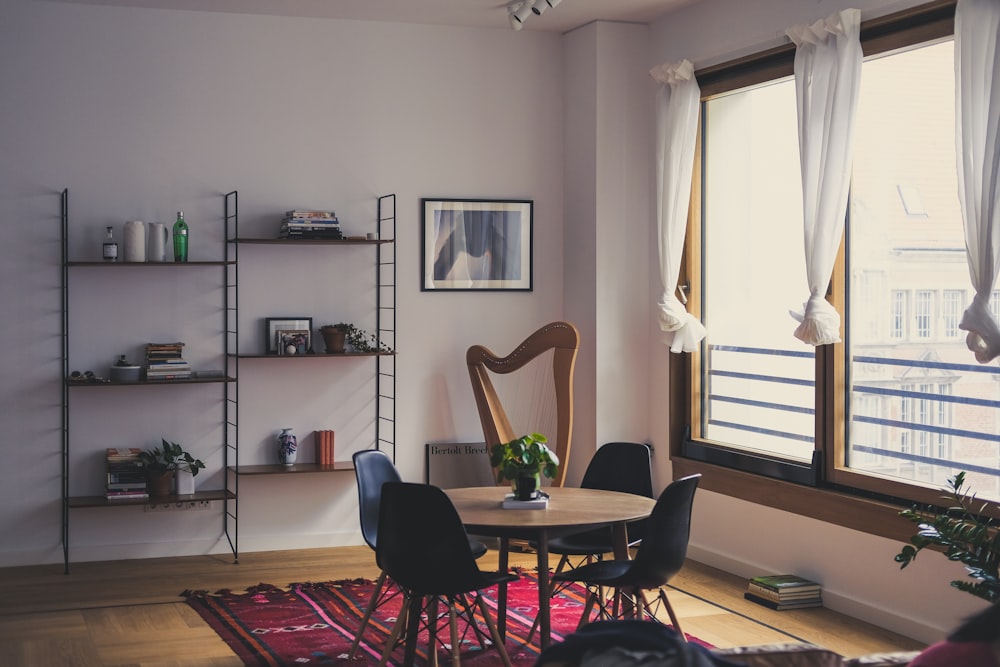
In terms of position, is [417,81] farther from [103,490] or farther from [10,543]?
[10,543]

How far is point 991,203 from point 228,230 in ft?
12.5

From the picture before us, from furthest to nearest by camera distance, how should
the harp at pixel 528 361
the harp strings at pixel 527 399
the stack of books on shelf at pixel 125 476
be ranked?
the harp strings at pixel 527 399 < the harp at pixel 528 361 < the stack of books on shelf at pixel 125 476

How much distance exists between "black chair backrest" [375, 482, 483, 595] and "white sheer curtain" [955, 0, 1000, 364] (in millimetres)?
1995

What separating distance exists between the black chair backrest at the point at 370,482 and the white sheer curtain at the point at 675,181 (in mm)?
2001

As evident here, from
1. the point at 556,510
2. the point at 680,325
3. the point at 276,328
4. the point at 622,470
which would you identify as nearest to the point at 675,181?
the point at 680,325

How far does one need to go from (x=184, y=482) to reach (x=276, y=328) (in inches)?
37.2

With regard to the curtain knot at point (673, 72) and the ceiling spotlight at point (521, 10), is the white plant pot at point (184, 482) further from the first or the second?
the curtain knot at point (673, 72)

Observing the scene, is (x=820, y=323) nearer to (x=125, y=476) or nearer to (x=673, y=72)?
(x=673, y=72)

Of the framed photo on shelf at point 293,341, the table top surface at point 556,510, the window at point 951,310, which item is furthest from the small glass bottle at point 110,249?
the window at point 951,310

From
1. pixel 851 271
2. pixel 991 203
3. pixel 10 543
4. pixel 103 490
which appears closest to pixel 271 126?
pixel 103 490

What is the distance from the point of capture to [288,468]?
5.86m

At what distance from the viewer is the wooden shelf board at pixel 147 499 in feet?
18.0

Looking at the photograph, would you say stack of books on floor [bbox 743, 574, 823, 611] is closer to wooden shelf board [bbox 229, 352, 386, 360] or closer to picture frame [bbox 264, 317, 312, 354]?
wooden shelf board [bbox 229, 352, 386, 360]

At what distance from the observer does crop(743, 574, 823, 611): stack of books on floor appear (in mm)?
4808
